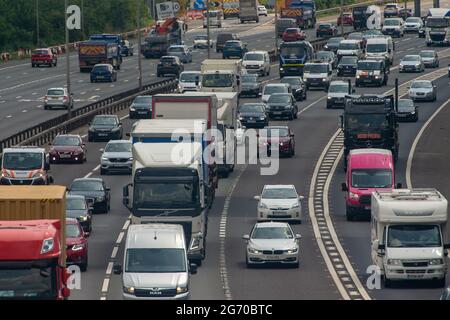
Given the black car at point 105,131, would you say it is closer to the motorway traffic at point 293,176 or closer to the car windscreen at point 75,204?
the motorway traffic at point 293,176

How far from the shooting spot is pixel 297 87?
352 feet

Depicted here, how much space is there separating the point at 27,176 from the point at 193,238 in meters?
19.5

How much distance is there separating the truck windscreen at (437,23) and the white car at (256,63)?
24614mm

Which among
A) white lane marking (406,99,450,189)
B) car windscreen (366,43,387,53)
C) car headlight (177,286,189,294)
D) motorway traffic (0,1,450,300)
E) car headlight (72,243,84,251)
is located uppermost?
car windscreen (366,43,387,53)

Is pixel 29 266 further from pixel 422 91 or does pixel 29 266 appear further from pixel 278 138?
pixel 422 91

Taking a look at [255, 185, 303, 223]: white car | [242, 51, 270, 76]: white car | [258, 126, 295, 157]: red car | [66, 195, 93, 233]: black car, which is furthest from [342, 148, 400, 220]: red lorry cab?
[242, 51, 270, 76]: white car

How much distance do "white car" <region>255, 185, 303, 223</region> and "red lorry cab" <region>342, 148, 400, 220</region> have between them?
2.12 meters

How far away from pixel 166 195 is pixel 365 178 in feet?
45.1

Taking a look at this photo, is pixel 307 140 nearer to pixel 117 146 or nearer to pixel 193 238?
pixel 117 146

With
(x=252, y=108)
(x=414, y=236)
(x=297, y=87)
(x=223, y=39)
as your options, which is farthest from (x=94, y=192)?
(x=223, y=39)

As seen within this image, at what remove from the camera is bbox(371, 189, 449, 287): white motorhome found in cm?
4525

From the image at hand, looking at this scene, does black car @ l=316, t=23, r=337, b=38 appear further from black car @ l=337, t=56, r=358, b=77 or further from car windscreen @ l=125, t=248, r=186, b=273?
car windscreen @ l=125, t=248, r=186, b=273

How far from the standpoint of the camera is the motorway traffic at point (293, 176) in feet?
153
